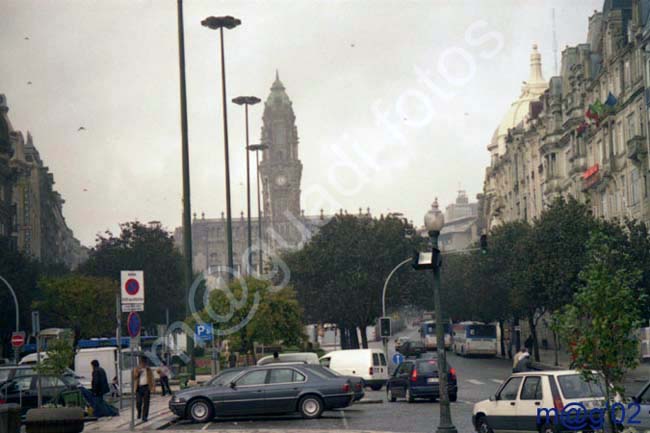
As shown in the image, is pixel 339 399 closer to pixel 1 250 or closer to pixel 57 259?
pixel 1 250

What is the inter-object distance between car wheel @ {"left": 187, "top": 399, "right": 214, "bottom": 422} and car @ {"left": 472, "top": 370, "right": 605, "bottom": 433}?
8.89m

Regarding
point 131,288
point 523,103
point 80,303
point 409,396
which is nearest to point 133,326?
point 131,288

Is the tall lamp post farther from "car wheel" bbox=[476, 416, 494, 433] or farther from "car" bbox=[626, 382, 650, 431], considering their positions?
"car" bbox=[626, 382, 650, 431]

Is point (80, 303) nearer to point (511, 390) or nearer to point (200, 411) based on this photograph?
point (200, 411)

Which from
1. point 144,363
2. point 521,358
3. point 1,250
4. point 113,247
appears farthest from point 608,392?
point 113,247

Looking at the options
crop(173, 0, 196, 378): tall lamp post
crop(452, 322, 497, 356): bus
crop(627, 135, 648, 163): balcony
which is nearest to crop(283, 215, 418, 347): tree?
crop(452, 322, 497, 356): bus

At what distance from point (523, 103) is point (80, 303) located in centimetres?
7725

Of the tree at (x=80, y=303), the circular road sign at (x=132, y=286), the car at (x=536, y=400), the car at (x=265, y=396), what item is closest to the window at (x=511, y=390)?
the car at (x=536, y=400)

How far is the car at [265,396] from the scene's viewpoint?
28234 millimetres

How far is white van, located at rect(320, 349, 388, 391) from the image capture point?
44.1 m

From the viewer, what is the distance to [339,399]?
93.3 ft

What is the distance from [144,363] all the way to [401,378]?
411 inches

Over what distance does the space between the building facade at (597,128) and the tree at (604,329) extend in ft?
150

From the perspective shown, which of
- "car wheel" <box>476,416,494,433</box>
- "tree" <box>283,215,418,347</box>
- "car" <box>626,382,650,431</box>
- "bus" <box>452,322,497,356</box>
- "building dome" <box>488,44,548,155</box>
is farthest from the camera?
"building dome" <box>488,44,548,155</box>
